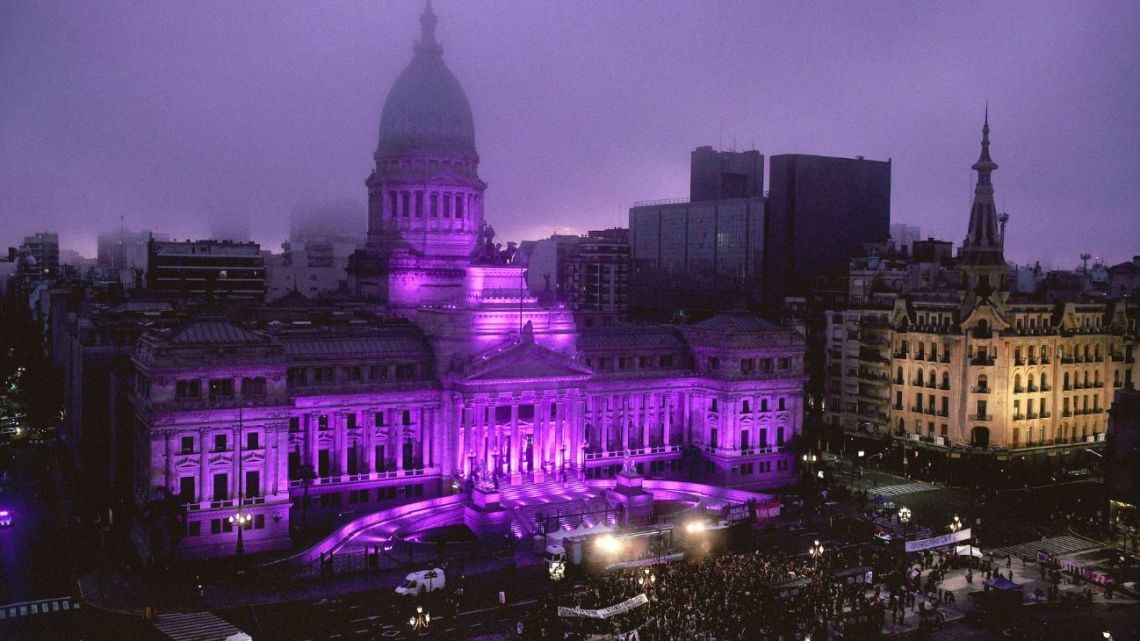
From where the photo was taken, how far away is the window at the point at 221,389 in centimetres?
8100

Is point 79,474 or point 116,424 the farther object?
point 79,474

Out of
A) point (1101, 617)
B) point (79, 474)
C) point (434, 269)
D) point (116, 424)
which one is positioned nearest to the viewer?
point (1101, 617)

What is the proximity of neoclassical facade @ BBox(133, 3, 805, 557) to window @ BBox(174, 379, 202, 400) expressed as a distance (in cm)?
15

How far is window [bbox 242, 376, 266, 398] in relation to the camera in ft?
270

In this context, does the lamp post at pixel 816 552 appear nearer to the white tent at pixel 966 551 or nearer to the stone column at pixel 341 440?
the white tent at pixel 966 551

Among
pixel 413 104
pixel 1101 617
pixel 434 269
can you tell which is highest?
pixel 413 104

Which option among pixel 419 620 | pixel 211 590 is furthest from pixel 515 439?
pixel 419 620

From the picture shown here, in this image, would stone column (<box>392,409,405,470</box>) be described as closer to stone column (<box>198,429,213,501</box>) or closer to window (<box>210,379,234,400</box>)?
window (<box>210,379,234,400</box>)

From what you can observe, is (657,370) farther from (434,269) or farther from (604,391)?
(434,269)

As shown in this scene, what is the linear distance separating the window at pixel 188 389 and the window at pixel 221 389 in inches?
39.8

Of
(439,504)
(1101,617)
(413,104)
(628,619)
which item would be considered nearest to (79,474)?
(439,504)

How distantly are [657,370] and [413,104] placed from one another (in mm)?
46892

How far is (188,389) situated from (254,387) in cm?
510

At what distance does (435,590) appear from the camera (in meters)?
71.4
